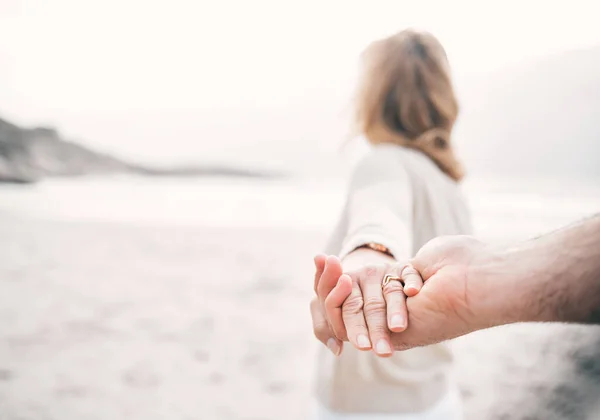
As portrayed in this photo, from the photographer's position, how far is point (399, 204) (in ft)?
2.32

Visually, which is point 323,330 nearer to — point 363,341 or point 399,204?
point 363,341

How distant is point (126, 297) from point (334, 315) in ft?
9.64

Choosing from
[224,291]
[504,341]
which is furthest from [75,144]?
[504,341]

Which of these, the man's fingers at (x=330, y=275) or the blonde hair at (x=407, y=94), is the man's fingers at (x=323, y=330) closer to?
the man's fingers at (x=330, y=275)

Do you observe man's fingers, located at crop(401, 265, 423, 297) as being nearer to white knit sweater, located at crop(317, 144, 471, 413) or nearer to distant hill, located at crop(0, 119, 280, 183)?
white knit sweater, located at crop(317, 144, 471, 413)

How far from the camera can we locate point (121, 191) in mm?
5461

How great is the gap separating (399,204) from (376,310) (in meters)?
0.25

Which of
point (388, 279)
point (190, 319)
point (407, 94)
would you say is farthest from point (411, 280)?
point (190, 319)

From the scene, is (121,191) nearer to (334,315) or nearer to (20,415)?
(20,415)

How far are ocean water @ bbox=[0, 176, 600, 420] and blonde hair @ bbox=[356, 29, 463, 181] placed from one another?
0.96ft

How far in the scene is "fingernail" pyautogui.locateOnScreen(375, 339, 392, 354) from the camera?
467mm

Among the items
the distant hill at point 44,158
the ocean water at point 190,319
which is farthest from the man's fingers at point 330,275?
the distant hill at point 44,158

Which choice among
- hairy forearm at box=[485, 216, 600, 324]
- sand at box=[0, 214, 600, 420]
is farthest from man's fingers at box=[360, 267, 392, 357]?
sand at box=[0, 214, 600, 420]

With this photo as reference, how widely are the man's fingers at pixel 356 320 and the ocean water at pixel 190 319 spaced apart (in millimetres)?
265
